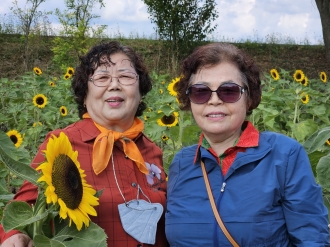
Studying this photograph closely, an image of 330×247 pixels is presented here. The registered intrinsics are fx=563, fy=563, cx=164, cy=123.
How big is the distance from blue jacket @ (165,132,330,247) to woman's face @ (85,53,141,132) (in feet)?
1.60

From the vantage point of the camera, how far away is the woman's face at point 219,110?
5.89 ft

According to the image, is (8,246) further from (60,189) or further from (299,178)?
(299,178)

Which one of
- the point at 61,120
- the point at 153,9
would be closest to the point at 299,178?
the point at 61,120

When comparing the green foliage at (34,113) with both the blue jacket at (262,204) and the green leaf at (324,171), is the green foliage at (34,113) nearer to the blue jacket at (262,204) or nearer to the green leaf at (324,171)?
the blue jacket at (262,204)

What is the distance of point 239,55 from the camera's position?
1868 millimetres

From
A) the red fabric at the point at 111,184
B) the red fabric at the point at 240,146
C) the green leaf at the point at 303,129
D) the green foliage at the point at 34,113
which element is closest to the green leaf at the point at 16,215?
the red fabric at the point at 111,184

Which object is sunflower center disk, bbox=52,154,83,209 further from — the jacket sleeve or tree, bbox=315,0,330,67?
tree, bbox=315,0,330,67

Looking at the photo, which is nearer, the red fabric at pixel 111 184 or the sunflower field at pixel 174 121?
the red fabric at pixel 111 184

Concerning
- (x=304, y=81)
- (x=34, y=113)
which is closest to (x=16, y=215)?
(x=34, y=113)

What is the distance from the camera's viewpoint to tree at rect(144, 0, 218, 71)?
12.3m

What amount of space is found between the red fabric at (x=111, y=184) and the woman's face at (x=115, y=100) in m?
0.06

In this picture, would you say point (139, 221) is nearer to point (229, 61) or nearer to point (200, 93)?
point (200, 93)

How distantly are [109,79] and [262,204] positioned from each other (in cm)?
81


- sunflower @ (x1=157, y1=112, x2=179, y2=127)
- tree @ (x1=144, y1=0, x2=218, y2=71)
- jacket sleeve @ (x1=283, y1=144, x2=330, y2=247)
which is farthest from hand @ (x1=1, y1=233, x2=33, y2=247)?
tree @ (x1=144, y1=0, x2=218, y2=71)
